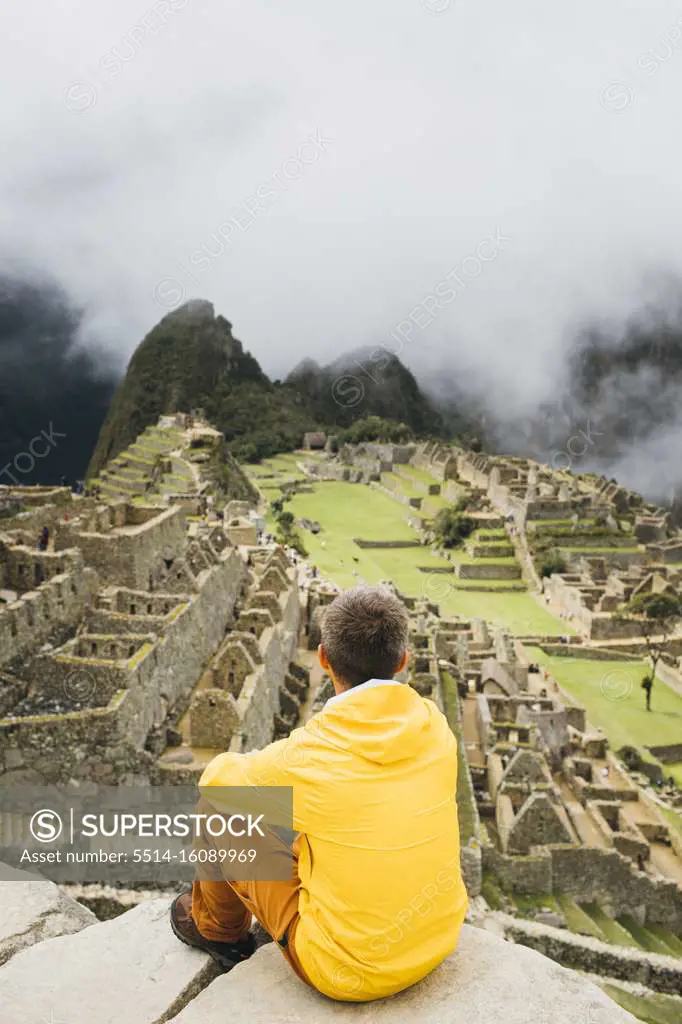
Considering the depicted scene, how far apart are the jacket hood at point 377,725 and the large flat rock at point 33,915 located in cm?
197

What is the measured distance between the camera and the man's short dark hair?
3215 mm

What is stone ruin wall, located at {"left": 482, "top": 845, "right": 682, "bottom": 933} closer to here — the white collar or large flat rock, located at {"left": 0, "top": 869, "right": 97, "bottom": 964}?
large flat rock, located at {"left": 0, "top": 869, "right": 97, "bottom": 964}

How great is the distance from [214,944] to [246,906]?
0.23 meters

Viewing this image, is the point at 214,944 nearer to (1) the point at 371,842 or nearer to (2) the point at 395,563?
(1) the point at 371,842

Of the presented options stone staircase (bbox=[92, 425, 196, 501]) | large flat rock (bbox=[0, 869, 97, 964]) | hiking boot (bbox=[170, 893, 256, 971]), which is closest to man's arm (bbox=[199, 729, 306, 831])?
hiking boot (bbox=[170, 893, 256, 971])

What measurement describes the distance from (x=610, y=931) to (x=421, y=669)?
6714 millimetres

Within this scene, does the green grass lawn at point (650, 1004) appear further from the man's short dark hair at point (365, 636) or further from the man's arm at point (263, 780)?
the man's short dark hair at point (365, 636)

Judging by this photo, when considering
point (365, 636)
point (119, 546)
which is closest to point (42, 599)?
point (119, 546)

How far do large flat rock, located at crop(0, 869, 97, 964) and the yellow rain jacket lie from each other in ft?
5.32

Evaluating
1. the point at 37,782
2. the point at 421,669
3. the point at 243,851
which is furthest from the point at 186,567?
the point at 243,851

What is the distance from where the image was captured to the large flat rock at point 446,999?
2865mm

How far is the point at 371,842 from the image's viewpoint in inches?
118

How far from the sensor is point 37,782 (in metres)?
8.38

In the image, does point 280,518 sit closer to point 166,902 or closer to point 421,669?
point 421,669
